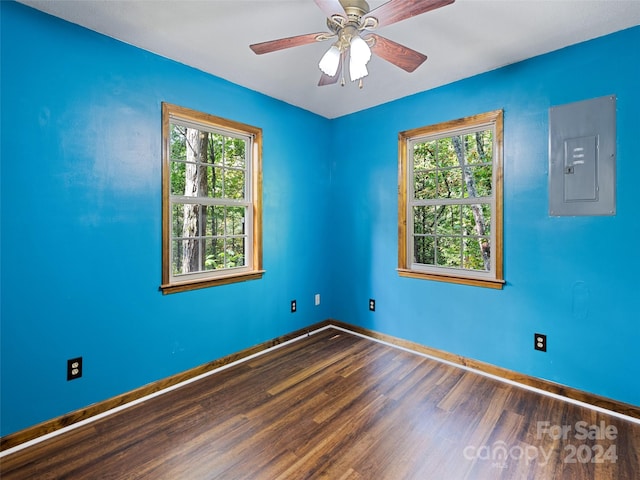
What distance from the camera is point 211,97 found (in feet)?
8.87

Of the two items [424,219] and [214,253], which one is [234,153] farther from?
[424,219]

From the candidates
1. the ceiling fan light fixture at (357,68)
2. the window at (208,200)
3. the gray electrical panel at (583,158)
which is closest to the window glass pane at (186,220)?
the window at (208,200)

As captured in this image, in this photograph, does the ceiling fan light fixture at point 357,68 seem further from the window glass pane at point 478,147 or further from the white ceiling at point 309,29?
the window glass pane at point 478,147

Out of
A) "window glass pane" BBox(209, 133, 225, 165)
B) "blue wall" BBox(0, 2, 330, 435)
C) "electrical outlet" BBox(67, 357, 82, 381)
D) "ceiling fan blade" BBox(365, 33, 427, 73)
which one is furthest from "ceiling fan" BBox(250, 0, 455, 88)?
"electrical outlet" BBox(67, 357, 82, 381)

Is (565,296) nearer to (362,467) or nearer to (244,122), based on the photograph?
(362,467)

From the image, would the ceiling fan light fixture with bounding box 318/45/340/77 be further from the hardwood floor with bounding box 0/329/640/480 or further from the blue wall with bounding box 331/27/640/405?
the hardwood floor with bounding box 0/329/640/480

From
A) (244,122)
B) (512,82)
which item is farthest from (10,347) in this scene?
(512,82)

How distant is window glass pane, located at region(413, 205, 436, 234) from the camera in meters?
3.15

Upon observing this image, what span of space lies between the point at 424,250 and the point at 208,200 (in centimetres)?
211

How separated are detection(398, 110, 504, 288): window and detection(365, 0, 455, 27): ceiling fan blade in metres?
1.51

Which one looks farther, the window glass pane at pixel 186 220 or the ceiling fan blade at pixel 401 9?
the window glass pane at pixel 186 220

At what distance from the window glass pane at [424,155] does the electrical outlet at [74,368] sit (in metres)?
3.16

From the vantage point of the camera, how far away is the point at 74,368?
204 centimetres

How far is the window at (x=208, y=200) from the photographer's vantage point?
2533 millimetres
